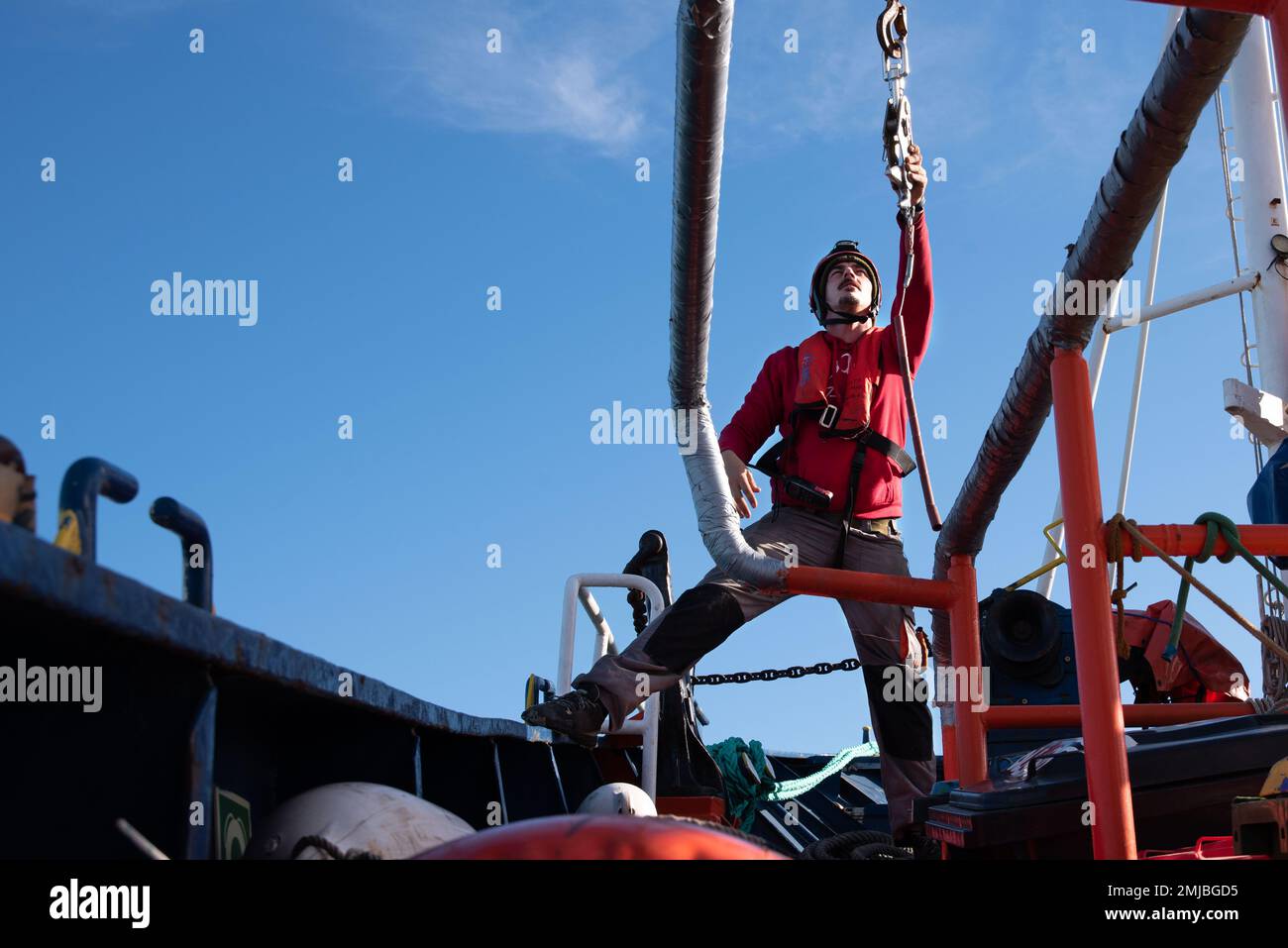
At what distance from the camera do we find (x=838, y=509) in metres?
4.55

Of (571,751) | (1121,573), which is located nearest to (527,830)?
(1121,573)

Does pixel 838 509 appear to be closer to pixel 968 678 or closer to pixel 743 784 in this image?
pixel 968 678

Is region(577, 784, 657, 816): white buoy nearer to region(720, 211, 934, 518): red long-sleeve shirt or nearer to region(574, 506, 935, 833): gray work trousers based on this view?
region(574, 506, 935, 833): gray work trousers

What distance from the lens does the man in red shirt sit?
4285 millimetres

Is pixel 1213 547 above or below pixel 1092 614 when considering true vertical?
above

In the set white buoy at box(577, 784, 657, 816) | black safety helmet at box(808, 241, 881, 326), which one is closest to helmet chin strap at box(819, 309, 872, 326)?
black safety helmet at box(808, 241, 881, 326)

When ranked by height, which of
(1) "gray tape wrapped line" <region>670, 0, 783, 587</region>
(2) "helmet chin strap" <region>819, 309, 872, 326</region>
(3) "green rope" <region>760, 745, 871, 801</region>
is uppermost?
(2) "helmet chin strap" <region>819, 309, 872, 326</region>

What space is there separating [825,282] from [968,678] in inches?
71.8

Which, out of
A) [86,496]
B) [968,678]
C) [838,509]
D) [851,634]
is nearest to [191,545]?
[86,496]

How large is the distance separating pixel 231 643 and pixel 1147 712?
278cm

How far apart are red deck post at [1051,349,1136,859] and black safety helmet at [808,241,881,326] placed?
77.1 inches
